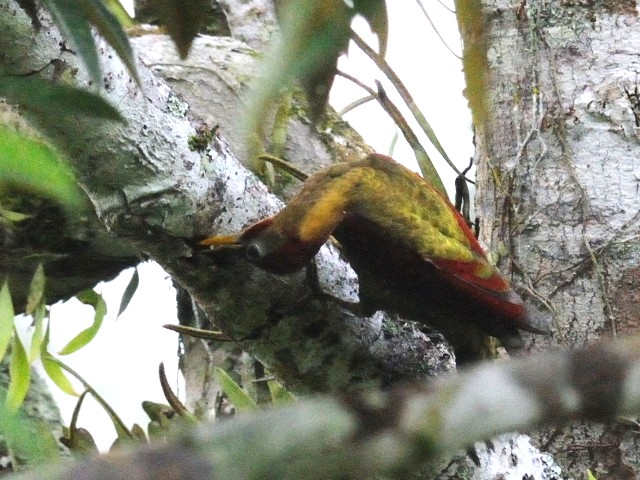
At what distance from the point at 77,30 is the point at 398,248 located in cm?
52

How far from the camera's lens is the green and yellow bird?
0.95 metres

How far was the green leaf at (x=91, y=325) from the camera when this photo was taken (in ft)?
5.40

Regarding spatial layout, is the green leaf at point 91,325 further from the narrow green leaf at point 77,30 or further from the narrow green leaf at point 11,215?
the narrow green leaf at point 77,30

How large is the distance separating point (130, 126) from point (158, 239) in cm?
13

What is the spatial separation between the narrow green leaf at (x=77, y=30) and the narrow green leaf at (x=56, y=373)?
1.18 meters

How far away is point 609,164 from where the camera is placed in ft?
4.79

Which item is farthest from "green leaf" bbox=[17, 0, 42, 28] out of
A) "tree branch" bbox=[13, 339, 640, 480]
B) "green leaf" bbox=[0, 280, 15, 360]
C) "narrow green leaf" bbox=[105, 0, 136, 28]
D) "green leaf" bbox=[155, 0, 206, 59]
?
"narrow green leaf" bbox=[105, 0, 136, 28]

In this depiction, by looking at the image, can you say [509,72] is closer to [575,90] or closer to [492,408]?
[575,90]

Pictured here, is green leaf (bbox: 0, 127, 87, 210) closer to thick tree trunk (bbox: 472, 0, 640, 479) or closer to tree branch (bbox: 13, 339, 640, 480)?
tree branch (bbox: 13, 339, 640, 480)

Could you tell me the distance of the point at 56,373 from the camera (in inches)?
65.5

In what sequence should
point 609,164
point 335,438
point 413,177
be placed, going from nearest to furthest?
point 335,438 < point 413,177 < point 609,164

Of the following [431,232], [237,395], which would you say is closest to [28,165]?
[431,232]

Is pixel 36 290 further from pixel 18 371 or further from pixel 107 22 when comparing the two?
pixel 107 22

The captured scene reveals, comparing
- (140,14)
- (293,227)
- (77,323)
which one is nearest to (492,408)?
(293,227)
